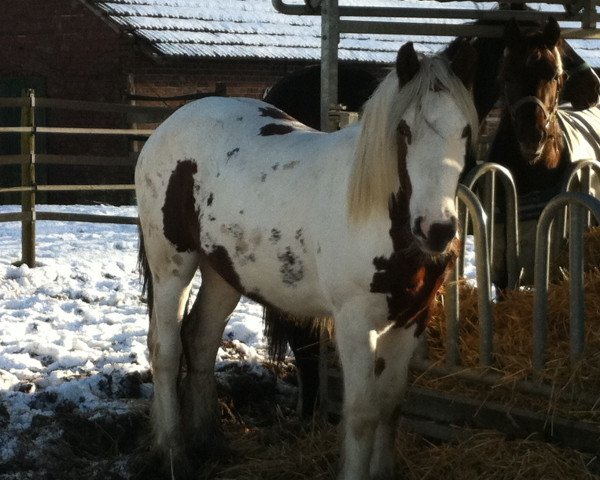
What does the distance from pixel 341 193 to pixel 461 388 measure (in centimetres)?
115

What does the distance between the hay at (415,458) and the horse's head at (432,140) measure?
1067 millimetres

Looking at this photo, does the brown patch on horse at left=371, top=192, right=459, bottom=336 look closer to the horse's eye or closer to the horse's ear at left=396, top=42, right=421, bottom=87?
the horse's eye

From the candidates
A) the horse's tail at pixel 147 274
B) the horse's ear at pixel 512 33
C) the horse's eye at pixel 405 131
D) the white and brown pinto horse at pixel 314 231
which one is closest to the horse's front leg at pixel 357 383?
the white and brown pinto horse at pixel 314 231

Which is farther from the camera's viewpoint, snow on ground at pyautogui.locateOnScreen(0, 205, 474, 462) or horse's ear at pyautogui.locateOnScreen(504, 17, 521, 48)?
snow on ground at pyautogui.locateOnScreen(0, 205, 474, 462)

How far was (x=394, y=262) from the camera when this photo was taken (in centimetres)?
377

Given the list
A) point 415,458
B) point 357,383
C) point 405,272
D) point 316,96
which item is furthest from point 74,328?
point 405,272

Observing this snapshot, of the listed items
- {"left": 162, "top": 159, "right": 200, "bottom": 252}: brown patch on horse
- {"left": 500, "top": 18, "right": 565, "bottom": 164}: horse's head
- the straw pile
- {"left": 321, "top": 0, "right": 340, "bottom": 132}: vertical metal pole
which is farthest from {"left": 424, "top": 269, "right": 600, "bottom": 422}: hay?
{"left": 162, "top": 159, "right": 200, "bottom": 252}: brown patch on horse

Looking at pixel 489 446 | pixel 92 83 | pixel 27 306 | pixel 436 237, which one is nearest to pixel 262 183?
pixel 436 237

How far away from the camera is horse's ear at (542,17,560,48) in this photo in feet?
17.3

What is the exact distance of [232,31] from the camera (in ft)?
57.1

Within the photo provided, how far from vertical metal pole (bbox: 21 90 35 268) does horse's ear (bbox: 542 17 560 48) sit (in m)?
5.54

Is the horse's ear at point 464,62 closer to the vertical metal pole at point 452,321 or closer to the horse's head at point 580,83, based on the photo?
the vertical metal pole at point 452,321

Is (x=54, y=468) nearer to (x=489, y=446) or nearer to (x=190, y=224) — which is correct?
(x=190, y=224)

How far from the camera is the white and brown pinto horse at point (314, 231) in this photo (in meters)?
3.56
